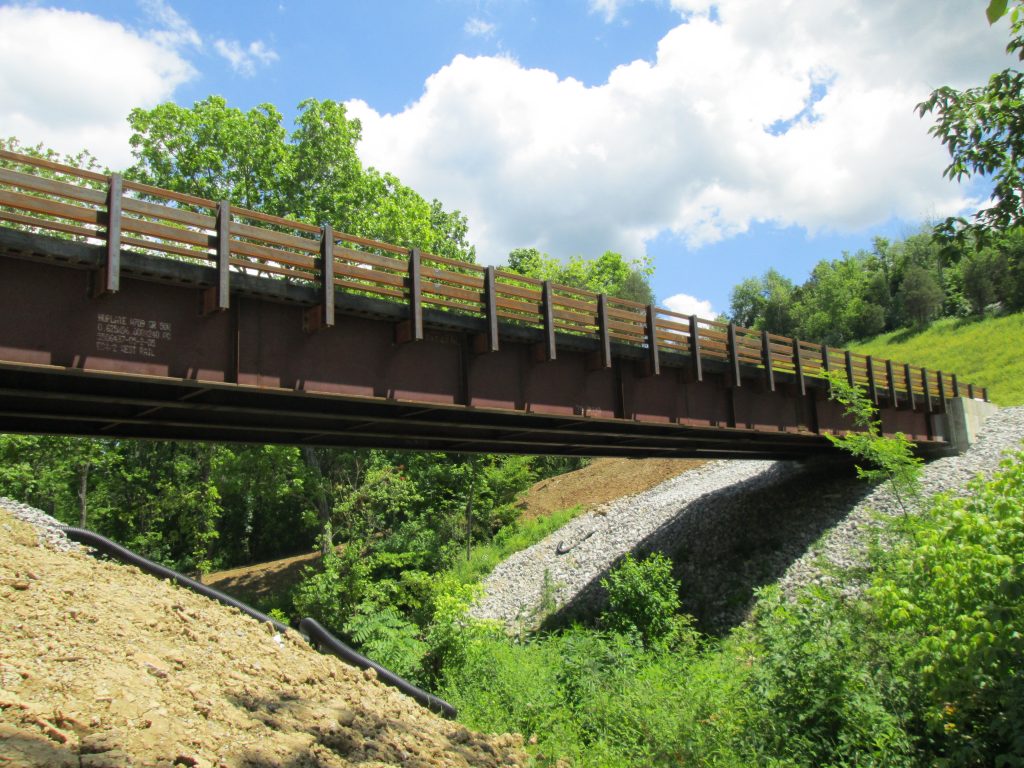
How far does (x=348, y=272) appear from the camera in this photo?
10867 millimetres

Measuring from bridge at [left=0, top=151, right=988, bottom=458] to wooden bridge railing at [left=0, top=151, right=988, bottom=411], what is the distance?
1.6 inches

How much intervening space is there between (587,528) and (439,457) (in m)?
8.32

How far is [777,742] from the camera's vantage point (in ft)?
28.7

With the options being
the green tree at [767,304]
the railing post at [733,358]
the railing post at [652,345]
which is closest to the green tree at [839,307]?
the green tree at [767,304]

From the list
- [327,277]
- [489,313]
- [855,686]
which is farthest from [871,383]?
[327,277]

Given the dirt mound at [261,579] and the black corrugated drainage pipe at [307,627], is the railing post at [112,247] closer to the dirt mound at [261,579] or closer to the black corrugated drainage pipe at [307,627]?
the black corrugated drainage pipe at [307,627]

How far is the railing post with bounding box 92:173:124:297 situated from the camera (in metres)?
8.55

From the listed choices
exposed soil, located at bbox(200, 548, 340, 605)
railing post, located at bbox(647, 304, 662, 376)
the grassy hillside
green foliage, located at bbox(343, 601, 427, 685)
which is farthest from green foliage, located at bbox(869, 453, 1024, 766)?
the grassy hillside

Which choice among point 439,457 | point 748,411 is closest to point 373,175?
point 439,457

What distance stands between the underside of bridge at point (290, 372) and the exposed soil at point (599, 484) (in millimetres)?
16375

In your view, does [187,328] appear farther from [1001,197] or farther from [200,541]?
[200,541]

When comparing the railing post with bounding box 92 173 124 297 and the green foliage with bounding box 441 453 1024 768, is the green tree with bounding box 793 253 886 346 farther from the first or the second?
the railing post with bounding box 92 173 124 297

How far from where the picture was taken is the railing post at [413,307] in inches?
449

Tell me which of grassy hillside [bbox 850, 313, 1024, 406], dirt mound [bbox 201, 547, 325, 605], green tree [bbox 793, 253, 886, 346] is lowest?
dirt mound [bbox 201, 547, 325, 605]
